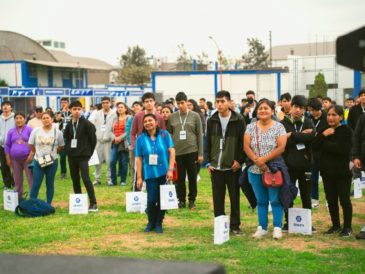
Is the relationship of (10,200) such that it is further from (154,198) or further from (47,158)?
(154,198)

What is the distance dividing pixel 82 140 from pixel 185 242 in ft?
12.3

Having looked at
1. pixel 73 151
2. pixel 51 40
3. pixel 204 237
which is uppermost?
pixel 51 40

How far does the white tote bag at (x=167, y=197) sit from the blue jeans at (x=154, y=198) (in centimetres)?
17

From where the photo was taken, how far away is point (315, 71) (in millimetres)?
68125

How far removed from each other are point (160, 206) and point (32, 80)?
210 ft

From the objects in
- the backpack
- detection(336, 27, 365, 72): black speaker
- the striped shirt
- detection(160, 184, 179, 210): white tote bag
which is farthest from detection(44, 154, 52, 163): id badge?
detection(336, 27, 365, 72): black speaker

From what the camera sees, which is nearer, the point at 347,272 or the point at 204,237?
the point at 347,272

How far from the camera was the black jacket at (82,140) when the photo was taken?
40.0 ft

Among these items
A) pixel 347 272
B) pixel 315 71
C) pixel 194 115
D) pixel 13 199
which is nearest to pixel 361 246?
pixel 347 272

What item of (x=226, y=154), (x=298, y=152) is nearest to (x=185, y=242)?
(x=226, y=154)

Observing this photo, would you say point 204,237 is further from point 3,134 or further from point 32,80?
point 32,80

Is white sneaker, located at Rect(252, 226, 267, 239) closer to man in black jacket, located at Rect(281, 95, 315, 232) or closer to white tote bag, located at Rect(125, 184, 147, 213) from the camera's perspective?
man in black jacket, located at Rect(281, 95, 315, 232)

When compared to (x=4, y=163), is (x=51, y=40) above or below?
above

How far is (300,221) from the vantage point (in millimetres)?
9648
